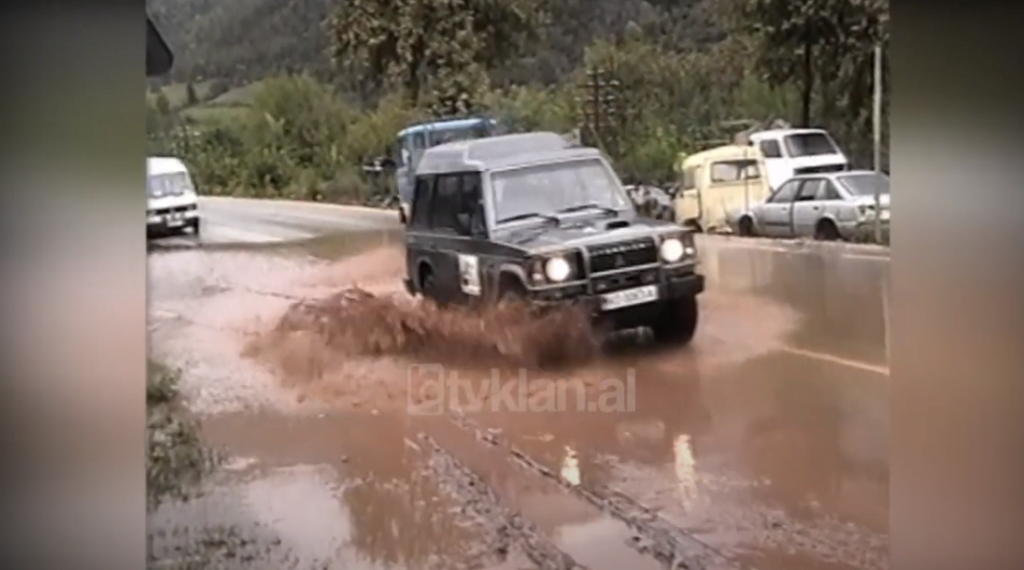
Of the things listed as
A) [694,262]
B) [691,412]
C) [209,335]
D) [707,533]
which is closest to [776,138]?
[694,262]

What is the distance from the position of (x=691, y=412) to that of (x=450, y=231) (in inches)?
26.3

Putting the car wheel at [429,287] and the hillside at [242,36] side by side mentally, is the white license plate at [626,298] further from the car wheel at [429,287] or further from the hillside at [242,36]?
the hillside at [242,36]

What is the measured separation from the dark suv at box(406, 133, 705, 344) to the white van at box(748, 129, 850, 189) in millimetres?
252

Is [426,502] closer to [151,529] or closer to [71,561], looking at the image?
[151,529]

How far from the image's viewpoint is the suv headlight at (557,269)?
262 centimetres

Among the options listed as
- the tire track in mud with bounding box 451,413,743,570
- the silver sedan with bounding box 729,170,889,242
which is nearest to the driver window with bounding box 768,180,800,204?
the silver sedan with bounding box 729,170,889,242

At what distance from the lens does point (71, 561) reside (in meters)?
2.52

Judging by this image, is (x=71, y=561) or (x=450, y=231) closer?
(x=71, y=561)

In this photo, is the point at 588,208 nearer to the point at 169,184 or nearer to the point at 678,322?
the point at 678,322

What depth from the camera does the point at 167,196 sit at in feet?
8.38

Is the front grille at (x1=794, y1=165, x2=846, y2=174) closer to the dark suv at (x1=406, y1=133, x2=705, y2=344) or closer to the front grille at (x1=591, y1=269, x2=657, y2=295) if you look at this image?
the dark suv at (x1=406, y1=133, x2=705, y2=344)

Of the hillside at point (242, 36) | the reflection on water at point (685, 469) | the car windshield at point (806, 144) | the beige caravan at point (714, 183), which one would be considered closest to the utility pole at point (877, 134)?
the car windshield at point (806, 144)

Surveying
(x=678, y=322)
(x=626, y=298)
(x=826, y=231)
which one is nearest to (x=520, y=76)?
(x=626, y=298)

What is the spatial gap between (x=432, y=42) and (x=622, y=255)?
642 millimetres
